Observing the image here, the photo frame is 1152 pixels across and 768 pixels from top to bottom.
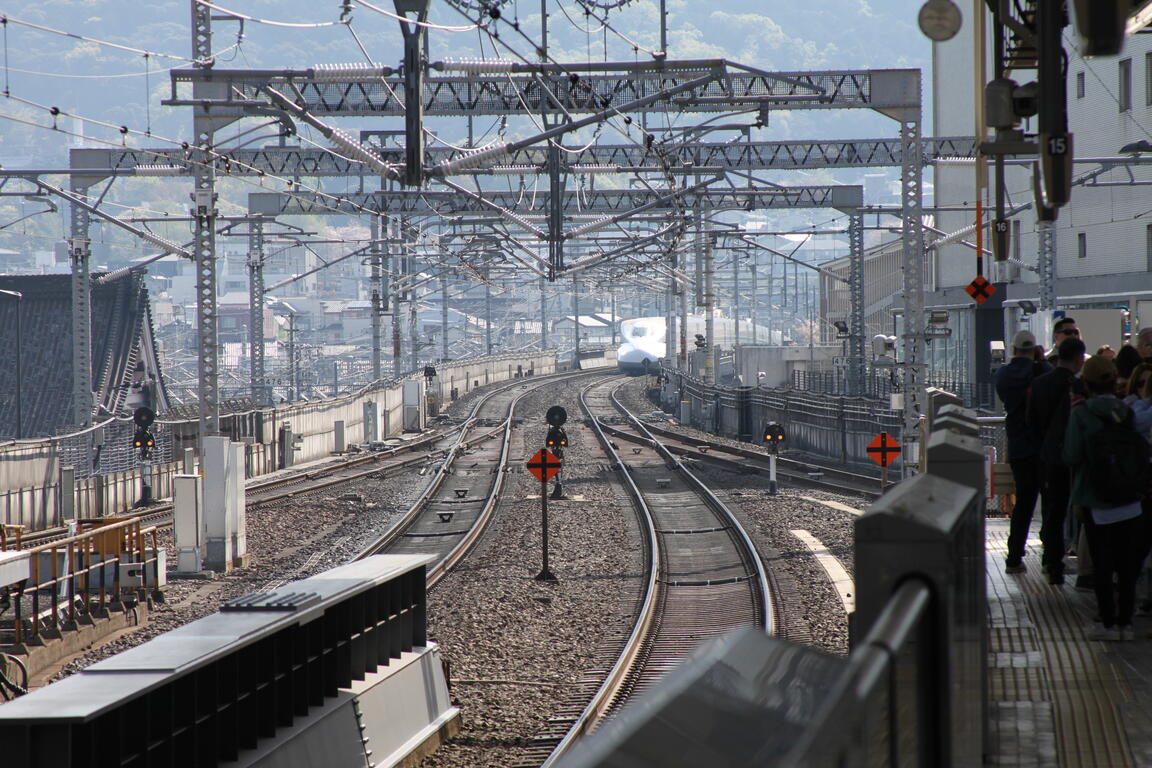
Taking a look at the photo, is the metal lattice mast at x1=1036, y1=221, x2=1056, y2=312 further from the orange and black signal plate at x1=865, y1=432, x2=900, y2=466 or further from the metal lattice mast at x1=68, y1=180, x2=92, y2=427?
the metal lattice mast at x1=68, y1=180, x2=92, y2=427

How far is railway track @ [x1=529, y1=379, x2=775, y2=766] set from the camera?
9766mm

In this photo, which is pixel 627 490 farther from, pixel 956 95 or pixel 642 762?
pixel 956 95

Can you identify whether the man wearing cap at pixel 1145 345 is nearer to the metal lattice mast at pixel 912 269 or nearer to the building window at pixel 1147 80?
the metal lattice mast at pixel 912 269

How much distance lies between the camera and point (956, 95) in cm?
4331

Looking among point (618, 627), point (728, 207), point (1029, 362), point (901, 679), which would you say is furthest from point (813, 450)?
point (901, 679)

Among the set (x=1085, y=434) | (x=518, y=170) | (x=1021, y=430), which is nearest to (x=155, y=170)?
(x=518, y=170)

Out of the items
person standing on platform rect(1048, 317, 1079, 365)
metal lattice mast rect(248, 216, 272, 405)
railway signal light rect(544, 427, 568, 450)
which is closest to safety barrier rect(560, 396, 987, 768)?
person standing on platform rect(1048, 317, 1079, 365)

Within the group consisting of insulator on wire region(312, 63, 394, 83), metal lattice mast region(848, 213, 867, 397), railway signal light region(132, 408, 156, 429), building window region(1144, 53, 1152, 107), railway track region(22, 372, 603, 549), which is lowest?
railway track region(22, 372, 603, 549)

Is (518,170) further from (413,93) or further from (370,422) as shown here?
(370,422)

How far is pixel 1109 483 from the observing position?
6.30 meters

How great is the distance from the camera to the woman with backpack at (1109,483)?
6.28 meters

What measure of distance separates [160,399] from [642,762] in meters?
39.2

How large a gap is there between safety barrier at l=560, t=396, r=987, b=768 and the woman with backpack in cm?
321

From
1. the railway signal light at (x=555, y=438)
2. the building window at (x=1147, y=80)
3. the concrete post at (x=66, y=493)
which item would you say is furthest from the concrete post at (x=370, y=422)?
the building window at (x=1147, y=80)
